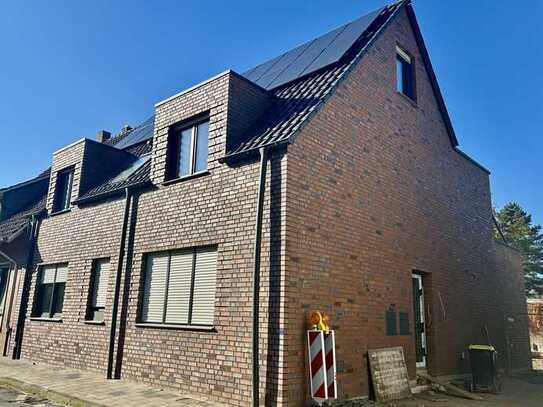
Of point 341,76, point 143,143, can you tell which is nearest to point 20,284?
point 143,143

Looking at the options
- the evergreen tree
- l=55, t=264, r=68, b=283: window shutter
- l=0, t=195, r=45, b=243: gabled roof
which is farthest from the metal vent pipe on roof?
the evergreen tree

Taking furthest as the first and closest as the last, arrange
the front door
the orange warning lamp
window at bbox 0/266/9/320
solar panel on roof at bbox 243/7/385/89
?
window at bbox 0/266/9/320
the front door
solar panel on roof at bbox 243/7/385/89
the orange warning lamp

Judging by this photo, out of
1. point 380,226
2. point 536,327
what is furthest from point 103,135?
point 536,327

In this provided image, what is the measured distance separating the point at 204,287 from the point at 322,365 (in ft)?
8.70

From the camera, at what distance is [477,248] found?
12.9 m

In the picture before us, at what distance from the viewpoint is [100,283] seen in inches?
413

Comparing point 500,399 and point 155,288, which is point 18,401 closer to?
point 155,288

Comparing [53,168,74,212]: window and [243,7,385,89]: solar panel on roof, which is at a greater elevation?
[243,7,385,89]: solar panel on roof

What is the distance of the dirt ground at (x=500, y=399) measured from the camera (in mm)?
7883

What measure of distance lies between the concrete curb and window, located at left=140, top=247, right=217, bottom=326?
79.0 inches

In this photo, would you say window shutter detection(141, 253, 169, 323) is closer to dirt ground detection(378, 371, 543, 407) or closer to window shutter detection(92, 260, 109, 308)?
window shutter detection(92, 260, 109, 308)

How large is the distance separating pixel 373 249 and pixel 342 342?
2119 millimetres

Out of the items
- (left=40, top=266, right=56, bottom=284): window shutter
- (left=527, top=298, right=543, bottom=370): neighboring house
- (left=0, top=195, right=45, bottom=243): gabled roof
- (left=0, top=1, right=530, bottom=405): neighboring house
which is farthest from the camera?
(left=527, top=298, right=543, bottom=370): neighboring house

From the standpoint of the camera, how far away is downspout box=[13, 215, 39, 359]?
40.1 feet
